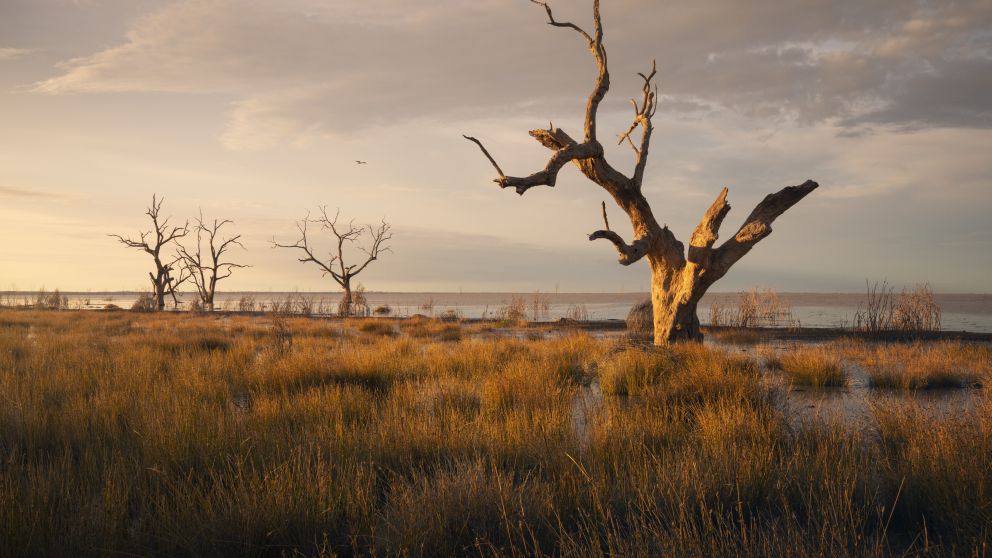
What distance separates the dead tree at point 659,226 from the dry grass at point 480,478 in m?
3.36

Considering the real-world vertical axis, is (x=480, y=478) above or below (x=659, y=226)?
below

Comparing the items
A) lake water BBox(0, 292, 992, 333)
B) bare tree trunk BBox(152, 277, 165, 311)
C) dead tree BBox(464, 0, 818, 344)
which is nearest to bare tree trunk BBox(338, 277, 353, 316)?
lake water BBox(0, 292, 992, 333)

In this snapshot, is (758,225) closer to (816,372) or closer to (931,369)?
(816,372)

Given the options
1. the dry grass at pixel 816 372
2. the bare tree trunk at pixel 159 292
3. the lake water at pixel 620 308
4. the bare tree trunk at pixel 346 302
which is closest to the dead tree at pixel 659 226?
the dry grass at pixel 816 372

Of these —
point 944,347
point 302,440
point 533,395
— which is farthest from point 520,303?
point 302,440

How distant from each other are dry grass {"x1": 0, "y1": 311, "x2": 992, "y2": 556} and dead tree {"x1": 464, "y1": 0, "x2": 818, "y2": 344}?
11.0 feet

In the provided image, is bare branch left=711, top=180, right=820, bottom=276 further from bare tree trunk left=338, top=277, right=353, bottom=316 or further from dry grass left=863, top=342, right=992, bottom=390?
bare tree trunk left=338, top=277, right=353, bottom=316

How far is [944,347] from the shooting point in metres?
12.2

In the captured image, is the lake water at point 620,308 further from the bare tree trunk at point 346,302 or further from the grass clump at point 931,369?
the grass clump at point 931,369

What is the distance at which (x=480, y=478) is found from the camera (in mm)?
3336

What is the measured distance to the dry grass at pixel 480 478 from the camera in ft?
9.58

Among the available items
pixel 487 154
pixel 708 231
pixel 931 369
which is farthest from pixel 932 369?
Answer: pixel 487 154

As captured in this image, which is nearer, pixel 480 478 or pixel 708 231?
pixel 480 478

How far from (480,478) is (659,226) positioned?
841cm
